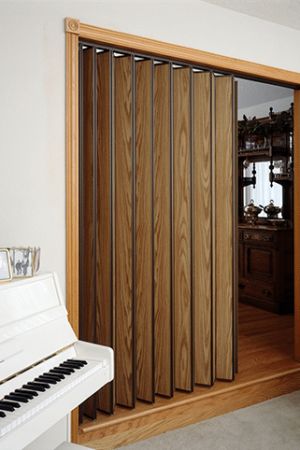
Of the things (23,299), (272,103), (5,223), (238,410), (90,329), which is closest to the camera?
(23,299)

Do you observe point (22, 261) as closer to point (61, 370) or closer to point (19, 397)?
point (61, 370)

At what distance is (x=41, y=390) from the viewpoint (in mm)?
1758

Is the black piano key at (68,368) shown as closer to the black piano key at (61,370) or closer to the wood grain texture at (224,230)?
the black piano key at (61,370)

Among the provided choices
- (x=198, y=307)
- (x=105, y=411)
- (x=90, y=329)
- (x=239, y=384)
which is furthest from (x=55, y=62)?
(x=239, y=384)

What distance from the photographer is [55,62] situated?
2.50 metres

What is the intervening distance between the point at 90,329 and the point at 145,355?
0.44 metres

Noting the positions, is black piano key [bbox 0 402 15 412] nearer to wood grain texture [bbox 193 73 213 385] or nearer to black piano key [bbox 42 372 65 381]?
black piano key [bbox 42 372 65 381]

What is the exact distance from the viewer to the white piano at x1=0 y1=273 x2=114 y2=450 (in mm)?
1612

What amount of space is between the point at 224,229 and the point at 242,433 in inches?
51.9

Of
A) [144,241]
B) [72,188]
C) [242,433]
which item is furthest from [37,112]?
[242,433]

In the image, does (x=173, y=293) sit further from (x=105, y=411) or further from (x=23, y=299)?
(x=23, y=299)

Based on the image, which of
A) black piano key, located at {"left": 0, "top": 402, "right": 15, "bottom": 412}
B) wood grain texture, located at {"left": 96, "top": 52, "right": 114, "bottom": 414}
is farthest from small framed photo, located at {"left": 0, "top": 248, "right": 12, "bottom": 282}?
wood grain texture, located at {"left": 96, "top": 52, "right": 114, "bottom": 414}

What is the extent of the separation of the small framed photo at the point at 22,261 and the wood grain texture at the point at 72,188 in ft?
1.45

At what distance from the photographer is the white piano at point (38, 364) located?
1612 millimetres
